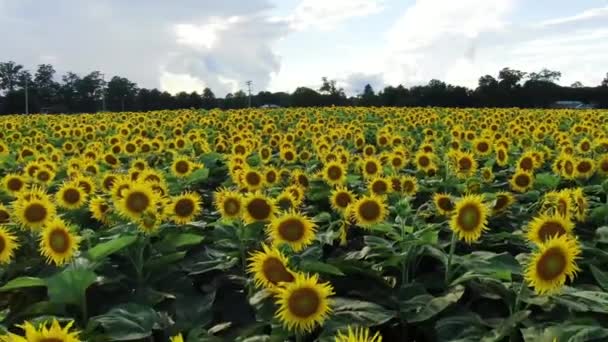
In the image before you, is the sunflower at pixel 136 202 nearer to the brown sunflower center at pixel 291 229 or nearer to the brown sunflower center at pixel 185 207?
the brown sunflower center at pixel 185 207

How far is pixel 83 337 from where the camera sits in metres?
3.55

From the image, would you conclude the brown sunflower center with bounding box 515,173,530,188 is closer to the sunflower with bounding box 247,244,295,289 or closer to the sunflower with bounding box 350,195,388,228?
the sunflower with bounding box 350,195,388,228

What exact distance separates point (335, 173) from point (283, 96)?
164 ft

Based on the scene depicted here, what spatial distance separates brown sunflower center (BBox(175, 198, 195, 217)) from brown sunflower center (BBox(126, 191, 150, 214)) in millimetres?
468

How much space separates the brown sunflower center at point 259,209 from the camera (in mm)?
4609

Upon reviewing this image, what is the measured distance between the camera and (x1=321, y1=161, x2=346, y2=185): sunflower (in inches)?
258

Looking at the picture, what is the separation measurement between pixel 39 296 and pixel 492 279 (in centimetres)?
270

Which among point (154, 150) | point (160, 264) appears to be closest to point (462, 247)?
point (160, 264)

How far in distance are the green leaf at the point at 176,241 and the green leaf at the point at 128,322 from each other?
0.88 meters

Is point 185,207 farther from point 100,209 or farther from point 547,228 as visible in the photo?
point 547,228

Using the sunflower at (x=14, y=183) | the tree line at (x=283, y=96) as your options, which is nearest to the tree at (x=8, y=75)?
the tree line at (x=283, y=96)

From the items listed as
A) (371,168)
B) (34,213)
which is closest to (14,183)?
(34,213)

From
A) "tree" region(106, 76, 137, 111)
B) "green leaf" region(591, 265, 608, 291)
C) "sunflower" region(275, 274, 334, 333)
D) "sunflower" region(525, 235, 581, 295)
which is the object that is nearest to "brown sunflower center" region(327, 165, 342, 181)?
"green leaf" region(591, 265, 608, 291)

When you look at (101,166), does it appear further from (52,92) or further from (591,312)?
(52,92)
